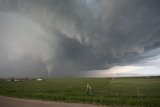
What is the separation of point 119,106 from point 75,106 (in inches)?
207

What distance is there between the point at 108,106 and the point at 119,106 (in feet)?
4.29

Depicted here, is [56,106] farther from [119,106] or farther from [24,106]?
[119,106]

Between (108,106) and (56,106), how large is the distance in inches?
244

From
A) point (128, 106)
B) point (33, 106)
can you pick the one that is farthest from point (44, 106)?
point (128, 106)

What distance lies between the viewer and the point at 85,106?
83.7 ft

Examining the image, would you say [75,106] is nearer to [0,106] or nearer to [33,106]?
[33,106]

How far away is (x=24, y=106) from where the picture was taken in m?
25.1

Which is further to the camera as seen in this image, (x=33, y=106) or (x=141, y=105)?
(x=141, y=105)

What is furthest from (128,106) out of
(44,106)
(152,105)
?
(44,106)

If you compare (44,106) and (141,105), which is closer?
(44,106)

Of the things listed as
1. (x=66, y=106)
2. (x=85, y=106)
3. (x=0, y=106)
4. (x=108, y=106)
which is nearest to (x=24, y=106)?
(x=0, y=106)

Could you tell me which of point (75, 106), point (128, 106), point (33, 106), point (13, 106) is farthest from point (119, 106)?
point (13, 106)

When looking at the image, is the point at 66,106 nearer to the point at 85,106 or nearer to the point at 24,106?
the point at 85,106

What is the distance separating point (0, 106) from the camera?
991 inches
